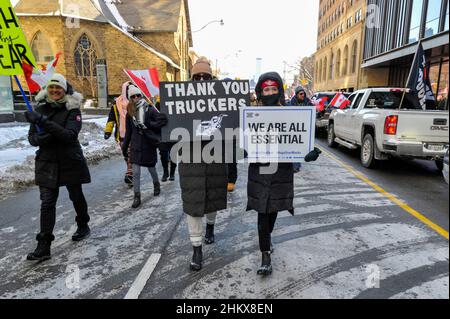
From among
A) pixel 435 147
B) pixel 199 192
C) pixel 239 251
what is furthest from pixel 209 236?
pixel 435 147

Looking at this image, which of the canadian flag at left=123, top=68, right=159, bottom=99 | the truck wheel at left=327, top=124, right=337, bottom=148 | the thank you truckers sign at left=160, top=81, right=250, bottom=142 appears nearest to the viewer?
the thank you truckers sign at left=160, top=81, right=250, bottom=142

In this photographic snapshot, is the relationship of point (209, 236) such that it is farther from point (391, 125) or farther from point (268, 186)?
point (391, 125)

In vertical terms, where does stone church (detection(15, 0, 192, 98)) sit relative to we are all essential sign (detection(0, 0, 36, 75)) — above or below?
above

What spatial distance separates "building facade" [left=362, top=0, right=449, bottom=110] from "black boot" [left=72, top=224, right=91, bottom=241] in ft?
54.0

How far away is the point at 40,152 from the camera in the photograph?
384 centimetres

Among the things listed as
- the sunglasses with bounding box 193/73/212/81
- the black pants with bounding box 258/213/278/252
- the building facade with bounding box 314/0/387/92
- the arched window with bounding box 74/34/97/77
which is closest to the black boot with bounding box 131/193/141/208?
the sunglasses with bounding box 193/73/212/81

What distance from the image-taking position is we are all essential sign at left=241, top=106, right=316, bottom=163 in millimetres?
3254

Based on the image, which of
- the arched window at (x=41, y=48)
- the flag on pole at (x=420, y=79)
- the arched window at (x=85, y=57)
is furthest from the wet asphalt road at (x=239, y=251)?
the arched window at (x=41, y=48)

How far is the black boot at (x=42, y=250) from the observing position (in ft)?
12.0

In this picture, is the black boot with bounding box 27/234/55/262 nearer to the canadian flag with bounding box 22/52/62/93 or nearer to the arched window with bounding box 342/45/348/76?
the canadian flag with bounding box 22/52/62/93

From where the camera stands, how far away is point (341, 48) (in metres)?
48.3

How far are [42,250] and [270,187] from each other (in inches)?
102
